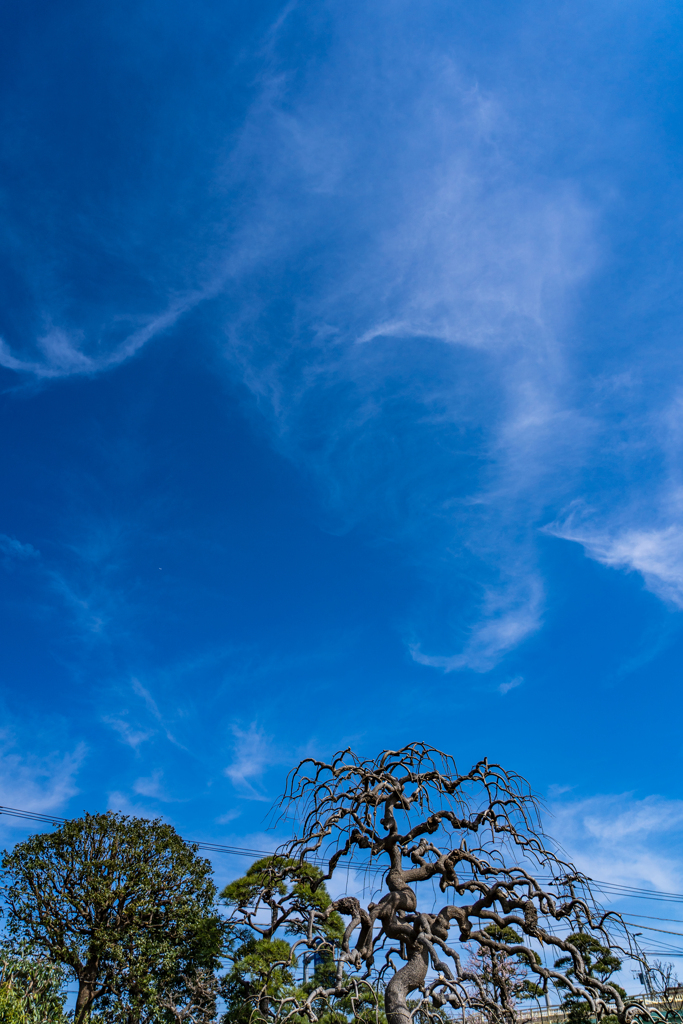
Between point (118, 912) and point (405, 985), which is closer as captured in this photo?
point (405, 985)

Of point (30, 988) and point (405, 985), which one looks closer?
point (405, 985)

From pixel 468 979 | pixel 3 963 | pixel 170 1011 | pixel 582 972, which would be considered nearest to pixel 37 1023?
pixel 3 963

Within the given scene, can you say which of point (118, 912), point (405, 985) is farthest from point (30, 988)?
point (405, 985)

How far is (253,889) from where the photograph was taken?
47.9 ft

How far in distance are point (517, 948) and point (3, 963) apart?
42.7ft

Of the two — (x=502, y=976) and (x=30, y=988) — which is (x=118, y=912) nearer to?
(x=30, y=988)

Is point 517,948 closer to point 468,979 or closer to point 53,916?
point 468,979

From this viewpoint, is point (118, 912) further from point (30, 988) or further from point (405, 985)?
point (405, 985)

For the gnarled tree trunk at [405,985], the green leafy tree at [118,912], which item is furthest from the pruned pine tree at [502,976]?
the green leafy tree at [118,912]

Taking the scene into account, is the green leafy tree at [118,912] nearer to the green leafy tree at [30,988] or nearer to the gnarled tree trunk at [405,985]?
the green leafy tree at [30,988]

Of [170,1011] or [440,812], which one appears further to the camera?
[170,1011]

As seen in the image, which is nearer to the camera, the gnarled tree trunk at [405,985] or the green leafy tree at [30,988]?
the gnarled tree trunk at [405,985]

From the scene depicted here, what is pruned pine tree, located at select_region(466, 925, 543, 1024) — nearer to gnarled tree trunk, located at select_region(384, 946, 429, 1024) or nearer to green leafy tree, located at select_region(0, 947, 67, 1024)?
gnarled tree trunk, located at select_region(384, 946, 429, 1024)

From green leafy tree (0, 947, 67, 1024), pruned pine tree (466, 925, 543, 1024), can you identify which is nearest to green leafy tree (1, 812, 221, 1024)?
green leafy tree (0, 947, 67, 1024)
